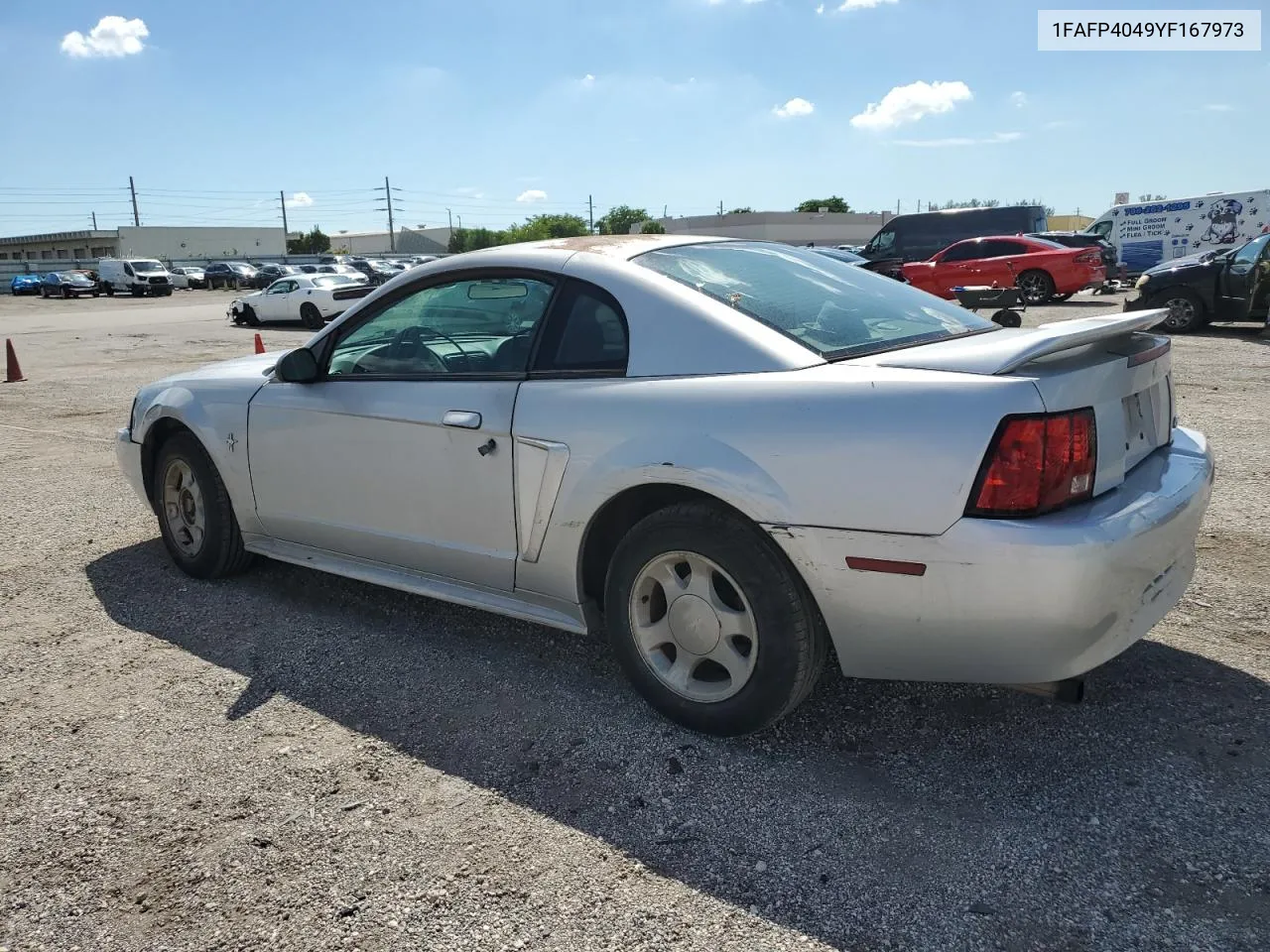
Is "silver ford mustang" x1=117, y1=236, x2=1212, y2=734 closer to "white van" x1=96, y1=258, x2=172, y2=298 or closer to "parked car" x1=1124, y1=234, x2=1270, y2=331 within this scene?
"parked car" x1=1124, y1=234, x2=1270, y2=331

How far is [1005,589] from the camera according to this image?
245cm

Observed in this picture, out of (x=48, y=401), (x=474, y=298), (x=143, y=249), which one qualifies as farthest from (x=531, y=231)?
(x=474, y=298)

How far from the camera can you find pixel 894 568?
101 inches

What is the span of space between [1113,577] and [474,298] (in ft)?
7.69

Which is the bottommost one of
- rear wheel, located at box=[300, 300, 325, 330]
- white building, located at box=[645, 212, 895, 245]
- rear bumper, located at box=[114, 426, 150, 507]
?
rear bumper, located at box=[114, 426, 150, 507]

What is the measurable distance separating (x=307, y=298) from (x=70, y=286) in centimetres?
3519

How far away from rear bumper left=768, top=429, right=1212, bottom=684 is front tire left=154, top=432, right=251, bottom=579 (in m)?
2.86

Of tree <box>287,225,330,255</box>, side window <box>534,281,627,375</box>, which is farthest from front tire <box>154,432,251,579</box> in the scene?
tree <box>287,225,330,255</box>

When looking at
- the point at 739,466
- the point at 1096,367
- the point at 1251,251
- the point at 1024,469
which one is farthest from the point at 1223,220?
the point at 739,466

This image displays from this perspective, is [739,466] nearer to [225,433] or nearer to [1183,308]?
[225,433]

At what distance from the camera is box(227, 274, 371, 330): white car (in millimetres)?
23172

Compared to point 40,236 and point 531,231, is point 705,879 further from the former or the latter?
point 40,236

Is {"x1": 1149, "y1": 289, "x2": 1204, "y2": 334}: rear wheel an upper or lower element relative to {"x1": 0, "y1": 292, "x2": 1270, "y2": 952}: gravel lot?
upper

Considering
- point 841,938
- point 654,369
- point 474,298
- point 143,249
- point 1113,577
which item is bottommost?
point 841,938
